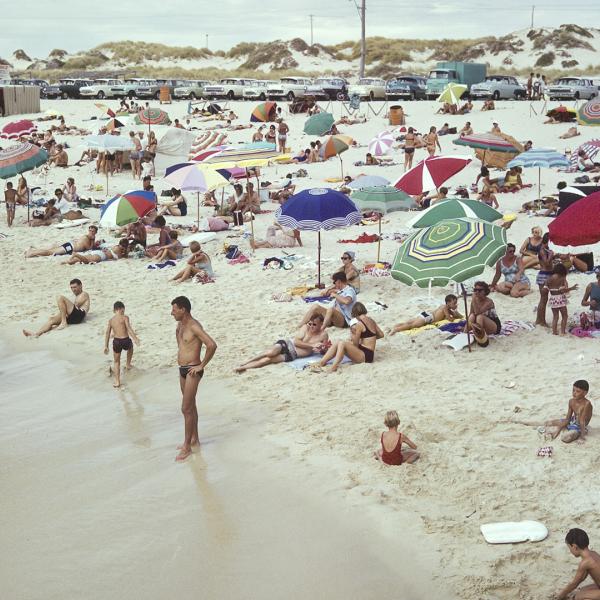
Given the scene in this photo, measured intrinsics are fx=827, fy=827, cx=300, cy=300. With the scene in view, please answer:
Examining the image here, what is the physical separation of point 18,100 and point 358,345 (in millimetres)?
35880

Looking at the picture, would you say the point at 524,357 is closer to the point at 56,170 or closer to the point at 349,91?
the point at 56,170

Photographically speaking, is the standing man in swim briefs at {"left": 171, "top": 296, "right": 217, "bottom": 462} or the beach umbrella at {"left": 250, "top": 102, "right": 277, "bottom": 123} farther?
the beach umbrella at {"left": 250, "top": 102, "right": 277, "bottom": 123}

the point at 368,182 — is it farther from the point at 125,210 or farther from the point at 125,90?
the point at 125,90

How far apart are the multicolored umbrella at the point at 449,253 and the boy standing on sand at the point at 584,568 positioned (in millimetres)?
3672

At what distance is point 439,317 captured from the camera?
10.4 m

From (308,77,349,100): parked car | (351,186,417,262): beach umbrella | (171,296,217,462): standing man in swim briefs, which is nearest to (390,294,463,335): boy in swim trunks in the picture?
(351,186,417,262): beach umbrella

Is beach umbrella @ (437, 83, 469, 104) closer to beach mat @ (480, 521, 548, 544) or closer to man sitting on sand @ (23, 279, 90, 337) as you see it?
man sitting on sand @ (23, 279, 90, 337)

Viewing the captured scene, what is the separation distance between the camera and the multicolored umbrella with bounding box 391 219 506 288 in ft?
27.4

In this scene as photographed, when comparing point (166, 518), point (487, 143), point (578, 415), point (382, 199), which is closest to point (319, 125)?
point (487, 143)

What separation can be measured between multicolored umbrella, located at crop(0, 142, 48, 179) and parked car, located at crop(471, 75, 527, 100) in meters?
22.4

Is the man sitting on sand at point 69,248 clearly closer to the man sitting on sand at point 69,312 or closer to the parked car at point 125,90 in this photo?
the man sitting on sand at point 69,312

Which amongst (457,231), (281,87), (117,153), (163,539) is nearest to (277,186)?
(117,153)

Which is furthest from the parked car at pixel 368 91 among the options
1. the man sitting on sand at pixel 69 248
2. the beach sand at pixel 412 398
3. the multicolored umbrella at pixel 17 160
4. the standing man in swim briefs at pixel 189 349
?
the standing man in swim briefs at pixel 189 349

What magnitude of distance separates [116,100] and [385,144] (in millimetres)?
27244
